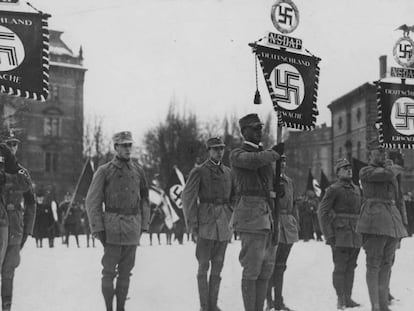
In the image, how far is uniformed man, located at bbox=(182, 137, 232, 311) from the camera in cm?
895

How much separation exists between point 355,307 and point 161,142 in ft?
155

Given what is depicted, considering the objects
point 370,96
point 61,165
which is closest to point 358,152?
point 370,96

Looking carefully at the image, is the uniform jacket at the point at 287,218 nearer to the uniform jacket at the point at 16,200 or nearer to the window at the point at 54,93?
the uniform jacket at the point at 16,200

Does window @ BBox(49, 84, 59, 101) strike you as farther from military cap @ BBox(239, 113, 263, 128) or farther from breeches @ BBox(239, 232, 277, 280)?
breeches @ BBox(239, 232, 277, 280)

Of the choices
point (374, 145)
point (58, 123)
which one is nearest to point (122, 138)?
point (374, 145)

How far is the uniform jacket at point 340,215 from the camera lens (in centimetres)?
965

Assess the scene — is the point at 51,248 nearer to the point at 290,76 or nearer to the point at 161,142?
the point at 290,76

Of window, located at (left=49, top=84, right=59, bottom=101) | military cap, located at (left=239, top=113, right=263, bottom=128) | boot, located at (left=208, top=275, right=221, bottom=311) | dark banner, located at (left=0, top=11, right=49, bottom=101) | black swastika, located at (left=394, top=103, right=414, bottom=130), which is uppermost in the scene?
window, located at (left=49, top=84, right=59, bottom=101)

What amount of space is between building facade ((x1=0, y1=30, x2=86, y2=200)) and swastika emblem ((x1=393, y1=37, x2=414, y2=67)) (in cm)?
5513

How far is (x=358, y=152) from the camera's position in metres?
56.3

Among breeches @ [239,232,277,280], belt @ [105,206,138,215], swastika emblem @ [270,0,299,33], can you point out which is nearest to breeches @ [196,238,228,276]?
belt @ [105,206,138,215]

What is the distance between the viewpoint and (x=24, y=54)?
8172mm

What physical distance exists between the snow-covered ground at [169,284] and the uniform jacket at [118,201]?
186 cm

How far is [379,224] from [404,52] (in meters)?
3.74
